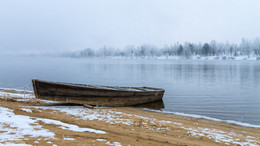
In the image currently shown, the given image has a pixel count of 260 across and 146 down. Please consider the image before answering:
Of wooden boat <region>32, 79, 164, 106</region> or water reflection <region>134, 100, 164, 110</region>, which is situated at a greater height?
wooden boat <region>32, 79, 164, 106</region>

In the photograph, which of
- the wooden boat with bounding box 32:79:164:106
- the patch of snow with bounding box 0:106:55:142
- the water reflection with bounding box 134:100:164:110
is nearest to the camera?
the patch of snow with bounding box 0:106:55:142

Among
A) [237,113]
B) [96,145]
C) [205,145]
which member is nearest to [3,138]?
[96,145]

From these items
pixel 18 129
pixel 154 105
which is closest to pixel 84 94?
pixel 18 129

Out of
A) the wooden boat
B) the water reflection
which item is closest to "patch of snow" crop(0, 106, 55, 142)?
the wooden boat

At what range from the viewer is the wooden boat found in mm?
11148

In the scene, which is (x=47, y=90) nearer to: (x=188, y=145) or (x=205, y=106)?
(x=188, y=145)

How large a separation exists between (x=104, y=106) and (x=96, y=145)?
7.87 metres

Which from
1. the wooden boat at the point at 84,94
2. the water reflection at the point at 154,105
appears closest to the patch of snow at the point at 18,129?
the wooden boat at the point at 84,94

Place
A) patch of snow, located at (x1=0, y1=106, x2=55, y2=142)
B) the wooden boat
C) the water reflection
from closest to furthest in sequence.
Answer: patch of snow, located at (x1=0, y1=106, x2=55, y2=142) → the wooden boat → the water reflection

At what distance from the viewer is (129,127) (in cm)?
779

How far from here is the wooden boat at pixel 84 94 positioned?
11.1 meters

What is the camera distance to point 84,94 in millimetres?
12016

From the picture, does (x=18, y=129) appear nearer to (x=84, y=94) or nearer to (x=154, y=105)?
(x=84, y=94)

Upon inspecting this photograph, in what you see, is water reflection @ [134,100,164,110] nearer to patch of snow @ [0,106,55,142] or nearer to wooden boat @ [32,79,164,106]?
wooden boat @ [32,79,164,106]
